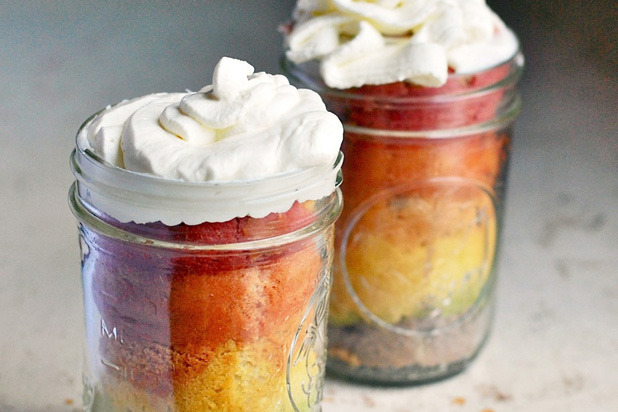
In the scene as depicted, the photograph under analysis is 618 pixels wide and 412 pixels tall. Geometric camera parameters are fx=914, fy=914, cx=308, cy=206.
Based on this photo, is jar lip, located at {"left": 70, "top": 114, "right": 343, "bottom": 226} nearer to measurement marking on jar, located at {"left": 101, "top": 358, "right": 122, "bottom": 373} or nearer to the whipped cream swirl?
the whipped cream swirl

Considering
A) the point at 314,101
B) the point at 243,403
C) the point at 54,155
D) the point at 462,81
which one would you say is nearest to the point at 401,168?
the point at 462,81

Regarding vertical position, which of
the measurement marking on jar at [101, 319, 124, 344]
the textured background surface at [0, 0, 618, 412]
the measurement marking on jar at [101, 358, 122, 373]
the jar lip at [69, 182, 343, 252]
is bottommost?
the textured background surface at [0, 0, 618, 412]

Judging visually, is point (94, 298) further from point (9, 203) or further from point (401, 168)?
point (9, 203)

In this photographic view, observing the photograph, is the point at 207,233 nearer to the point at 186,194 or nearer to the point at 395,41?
the point at 186,194

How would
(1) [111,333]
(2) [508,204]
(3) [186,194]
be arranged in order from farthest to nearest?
(2) [508,204] → (1) [111,333] → (3) [186,194]

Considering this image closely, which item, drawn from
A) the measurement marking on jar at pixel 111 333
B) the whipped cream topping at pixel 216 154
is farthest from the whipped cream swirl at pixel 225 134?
the measurement marking on jar at pixel 111 333

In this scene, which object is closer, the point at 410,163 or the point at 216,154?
the point at 216,154

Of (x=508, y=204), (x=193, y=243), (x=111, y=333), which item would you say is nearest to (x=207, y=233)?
(x=193, y=243)

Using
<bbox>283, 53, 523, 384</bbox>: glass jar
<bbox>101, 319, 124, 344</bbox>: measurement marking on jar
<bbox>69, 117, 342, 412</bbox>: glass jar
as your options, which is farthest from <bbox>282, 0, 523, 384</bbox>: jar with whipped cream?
<bbox>101, 319, 124, 344</bbox>: measurement marking on jar
